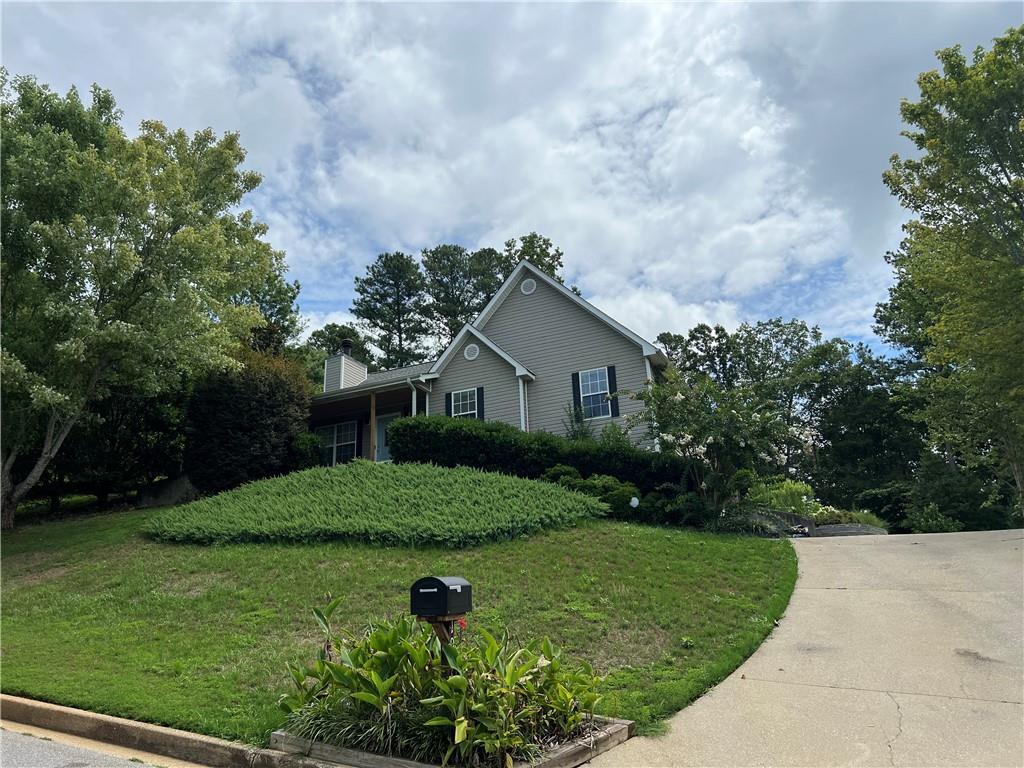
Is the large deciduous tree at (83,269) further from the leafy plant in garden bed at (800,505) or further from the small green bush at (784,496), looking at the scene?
the leafy plant in garden bed at (800,505)

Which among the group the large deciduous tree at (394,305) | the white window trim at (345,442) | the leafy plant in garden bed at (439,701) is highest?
the large deciduous tree at (394,305)

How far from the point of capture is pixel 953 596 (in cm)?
817

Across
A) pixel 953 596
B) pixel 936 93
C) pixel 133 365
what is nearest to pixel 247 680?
pixel 953 596

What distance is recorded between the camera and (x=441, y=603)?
4.64 m

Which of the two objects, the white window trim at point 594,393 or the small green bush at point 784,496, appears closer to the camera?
the small green bush at point 784,496

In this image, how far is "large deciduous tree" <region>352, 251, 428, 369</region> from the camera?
4456 cm

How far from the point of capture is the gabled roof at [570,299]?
1980cm

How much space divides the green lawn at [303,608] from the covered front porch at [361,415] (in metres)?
9.90

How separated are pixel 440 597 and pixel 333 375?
817 inches

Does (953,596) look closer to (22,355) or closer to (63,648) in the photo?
(63,648)

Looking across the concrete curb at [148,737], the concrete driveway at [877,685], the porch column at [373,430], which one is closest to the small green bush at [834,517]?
the concrete driveway at [877,685]

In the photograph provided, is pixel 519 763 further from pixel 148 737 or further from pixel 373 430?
pixel 373 430

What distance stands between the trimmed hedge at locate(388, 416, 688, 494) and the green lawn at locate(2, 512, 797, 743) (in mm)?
3313

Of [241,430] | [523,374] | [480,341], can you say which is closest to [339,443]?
[241,430]
